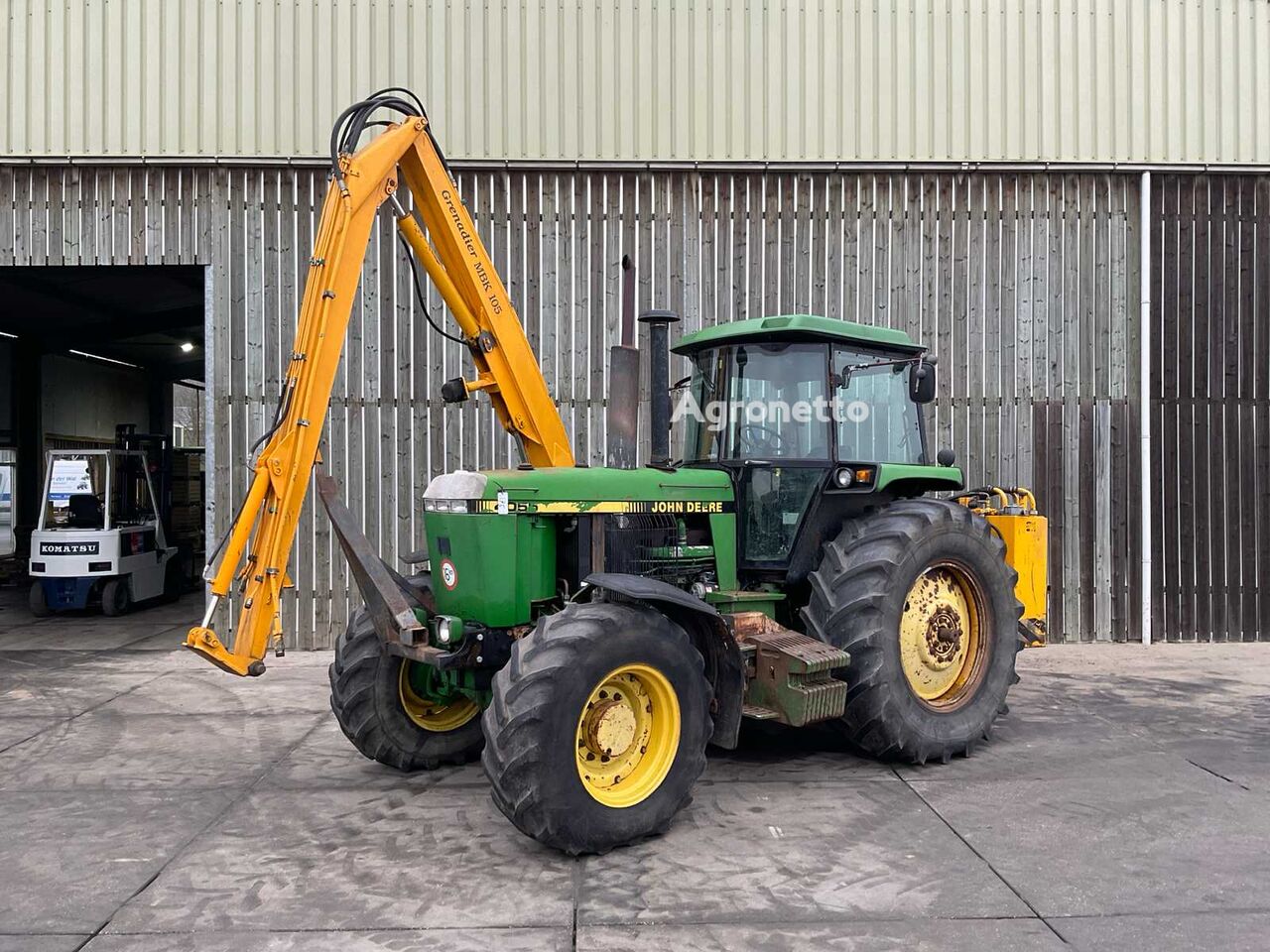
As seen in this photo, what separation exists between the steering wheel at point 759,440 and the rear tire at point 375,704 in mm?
2236

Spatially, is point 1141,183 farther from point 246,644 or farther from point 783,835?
point 246,644

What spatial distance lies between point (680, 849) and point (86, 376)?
68.5 feet

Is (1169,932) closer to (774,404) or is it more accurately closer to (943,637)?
(943,637)

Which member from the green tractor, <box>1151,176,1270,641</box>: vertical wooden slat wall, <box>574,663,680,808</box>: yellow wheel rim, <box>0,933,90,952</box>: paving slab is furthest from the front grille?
<box>1151,176,1270,641</box>: vertical wooden slat wall

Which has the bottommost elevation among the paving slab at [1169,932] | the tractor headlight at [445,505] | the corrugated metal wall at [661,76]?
the paving slab at [1169,932]

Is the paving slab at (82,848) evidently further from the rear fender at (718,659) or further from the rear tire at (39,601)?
the rear tire at (39,601)

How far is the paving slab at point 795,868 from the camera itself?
411cm

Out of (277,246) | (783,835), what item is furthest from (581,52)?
(783,835)

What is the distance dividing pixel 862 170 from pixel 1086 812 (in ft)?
24.1

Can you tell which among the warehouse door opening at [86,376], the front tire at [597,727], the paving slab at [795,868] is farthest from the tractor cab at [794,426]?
the warehouse door opening at [86,376]

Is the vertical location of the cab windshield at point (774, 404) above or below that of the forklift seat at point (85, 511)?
above

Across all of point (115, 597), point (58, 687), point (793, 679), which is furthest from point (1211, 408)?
point (115, 597)

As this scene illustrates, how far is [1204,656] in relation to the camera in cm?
984

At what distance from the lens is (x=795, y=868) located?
4543 millimetres
